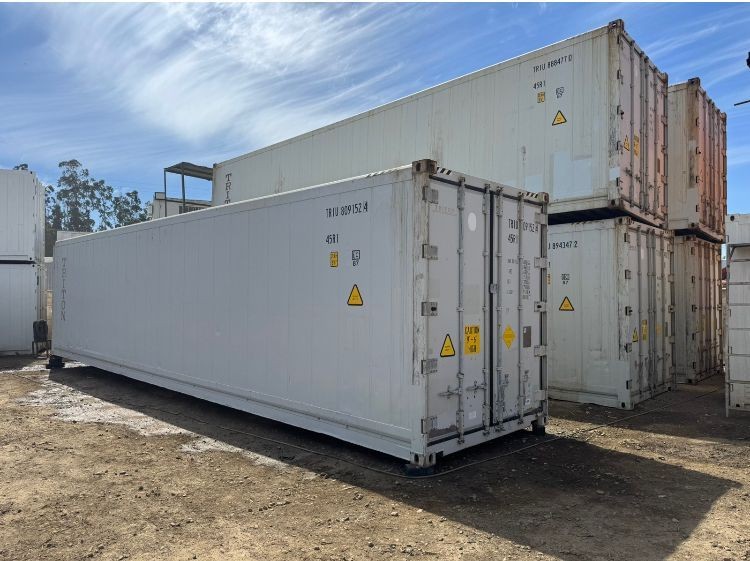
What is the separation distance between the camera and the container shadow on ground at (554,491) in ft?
12.3

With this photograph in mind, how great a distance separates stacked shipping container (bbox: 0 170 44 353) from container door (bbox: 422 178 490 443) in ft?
44.6

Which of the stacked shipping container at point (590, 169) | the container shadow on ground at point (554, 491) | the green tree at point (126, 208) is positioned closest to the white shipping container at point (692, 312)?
the stacked shipping container at point (590, 169)

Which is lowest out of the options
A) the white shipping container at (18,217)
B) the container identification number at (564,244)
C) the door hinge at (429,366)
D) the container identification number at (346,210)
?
the door hinge at (429,366)

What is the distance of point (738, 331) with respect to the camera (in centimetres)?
739

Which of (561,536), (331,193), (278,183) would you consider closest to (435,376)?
(561,536)

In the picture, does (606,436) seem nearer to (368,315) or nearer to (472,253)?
(472,253)

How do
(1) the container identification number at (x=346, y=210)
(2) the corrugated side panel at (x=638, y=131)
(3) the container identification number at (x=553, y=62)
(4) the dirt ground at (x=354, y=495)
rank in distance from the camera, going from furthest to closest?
(3) the container identification number at (x=553, y=62), (2) the corrugated side panel at (x=638, y=131), (1) the container identification number at (x=346, y=210), (4) the dirt ground at (x=354, y=495)

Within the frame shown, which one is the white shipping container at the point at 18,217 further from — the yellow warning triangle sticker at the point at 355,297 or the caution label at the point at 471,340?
the caution label at the point at 471,340

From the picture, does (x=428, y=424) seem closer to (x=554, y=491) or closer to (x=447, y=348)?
(x=447, y=348)

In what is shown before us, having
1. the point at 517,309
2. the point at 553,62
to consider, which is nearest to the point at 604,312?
the point at 517,309

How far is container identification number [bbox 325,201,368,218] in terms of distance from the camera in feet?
17.7

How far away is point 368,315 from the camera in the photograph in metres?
5.31

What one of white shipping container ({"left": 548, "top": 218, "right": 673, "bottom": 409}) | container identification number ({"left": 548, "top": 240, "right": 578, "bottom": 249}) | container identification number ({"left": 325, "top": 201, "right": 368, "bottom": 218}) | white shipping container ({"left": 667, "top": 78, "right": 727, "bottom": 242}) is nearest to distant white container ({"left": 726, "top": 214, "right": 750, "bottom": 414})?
white shipping container ({"left": 548, "top": 218, "right": 673, "bottom": 409})

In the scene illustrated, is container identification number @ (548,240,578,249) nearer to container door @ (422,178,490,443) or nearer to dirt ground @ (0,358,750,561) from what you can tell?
dirt ground @ (0,358,750,561)
